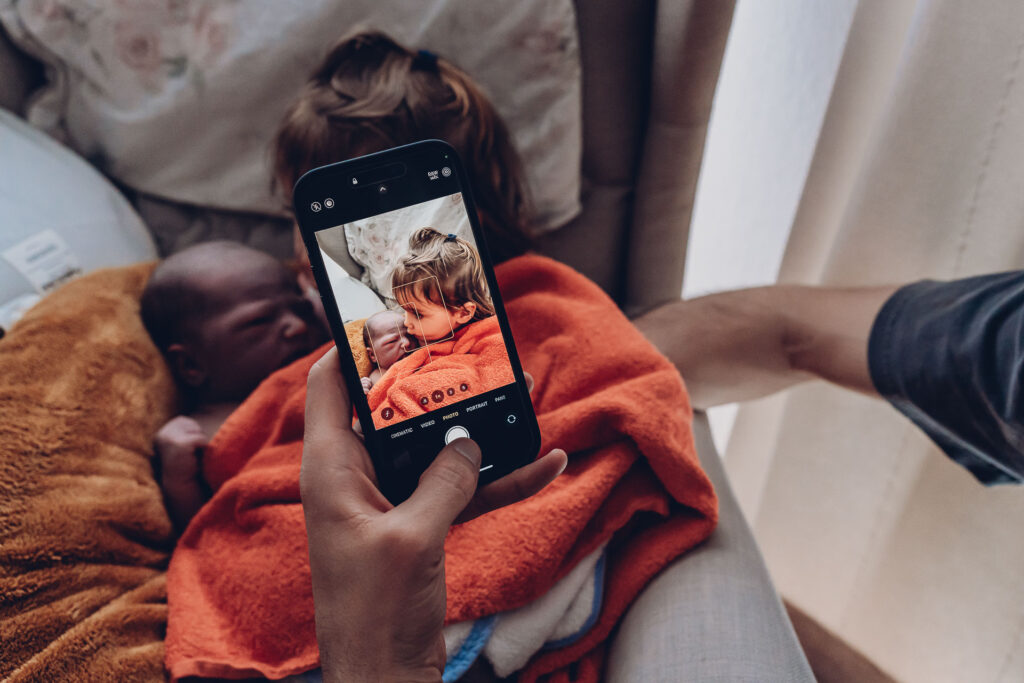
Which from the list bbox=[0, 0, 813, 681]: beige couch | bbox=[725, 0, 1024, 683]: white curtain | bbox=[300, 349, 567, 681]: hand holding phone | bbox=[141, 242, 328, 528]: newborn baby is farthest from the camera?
bbox=[141, 242, 328, 528]: newborn baby

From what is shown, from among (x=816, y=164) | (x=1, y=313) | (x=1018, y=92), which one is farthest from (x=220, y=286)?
(x=1018, y=92)

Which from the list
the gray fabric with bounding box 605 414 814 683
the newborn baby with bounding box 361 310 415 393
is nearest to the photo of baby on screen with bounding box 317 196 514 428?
the newborn baby with bounding box 361 310 415 393

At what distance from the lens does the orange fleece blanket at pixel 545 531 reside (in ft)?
A: 1.73

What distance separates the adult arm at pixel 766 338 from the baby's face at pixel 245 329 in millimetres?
492

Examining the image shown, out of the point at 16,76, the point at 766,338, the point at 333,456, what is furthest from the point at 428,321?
the point at 16,76

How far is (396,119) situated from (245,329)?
0.34m

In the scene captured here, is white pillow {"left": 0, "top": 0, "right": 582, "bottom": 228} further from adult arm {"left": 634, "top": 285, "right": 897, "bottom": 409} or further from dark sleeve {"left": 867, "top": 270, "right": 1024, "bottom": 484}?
dark sleeve {"left": 867, "top": 270, "right": 1024, "bottom": 484}

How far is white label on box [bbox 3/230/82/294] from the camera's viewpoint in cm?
68

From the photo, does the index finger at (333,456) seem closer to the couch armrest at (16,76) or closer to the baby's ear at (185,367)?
the baby's ear at (185,367)

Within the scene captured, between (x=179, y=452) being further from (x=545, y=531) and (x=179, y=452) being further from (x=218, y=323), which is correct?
(x=545, y=531)

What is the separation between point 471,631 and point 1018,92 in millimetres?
771

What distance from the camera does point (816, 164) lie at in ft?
2.60

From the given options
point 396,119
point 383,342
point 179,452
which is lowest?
point 179,452

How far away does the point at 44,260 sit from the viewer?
71cm
